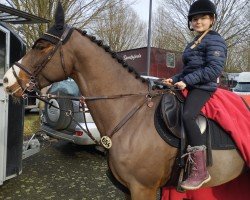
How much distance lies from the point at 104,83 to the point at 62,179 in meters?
3.58

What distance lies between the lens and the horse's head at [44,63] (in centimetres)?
330

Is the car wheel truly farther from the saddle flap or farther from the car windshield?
the car windshield

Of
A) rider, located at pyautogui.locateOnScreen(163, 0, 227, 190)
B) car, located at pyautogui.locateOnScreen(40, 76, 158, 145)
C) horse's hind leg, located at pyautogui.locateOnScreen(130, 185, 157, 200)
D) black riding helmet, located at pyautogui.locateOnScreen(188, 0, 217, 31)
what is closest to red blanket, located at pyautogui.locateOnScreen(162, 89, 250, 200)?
rider, located at pyautogui.locateOnScreen(163, 0, 227, 190)

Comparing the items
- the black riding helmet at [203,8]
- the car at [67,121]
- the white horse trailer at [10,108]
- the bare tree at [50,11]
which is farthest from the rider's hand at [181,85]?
the bare tree at [50,11]

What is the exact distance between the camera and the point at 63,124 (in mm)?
7574

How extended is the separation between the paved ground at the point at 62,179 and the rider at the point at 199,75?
2551 millimetres

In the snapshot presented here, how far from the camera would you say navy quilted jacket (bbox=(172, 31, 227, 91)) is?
335 cm

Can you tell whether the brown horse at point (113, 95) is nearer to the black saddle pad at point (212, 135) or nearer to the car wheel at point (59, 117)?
the black saddle pad at point (212, 135)

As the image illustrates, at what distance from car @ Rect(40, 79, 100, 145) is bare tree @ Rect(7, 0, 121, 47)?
494 centimetres

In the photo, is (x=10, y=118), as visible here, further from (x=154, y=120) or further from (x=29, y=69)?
(x=154, y=120)

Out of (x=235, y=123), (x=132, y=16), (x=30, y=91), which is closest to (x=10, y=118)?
(x=30, y=91)

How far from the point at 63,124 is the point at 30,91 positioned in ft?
14.1

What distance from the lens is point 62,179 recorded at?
6.47 meters

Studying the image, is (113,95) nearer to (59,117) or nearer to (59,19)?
(59,19)
